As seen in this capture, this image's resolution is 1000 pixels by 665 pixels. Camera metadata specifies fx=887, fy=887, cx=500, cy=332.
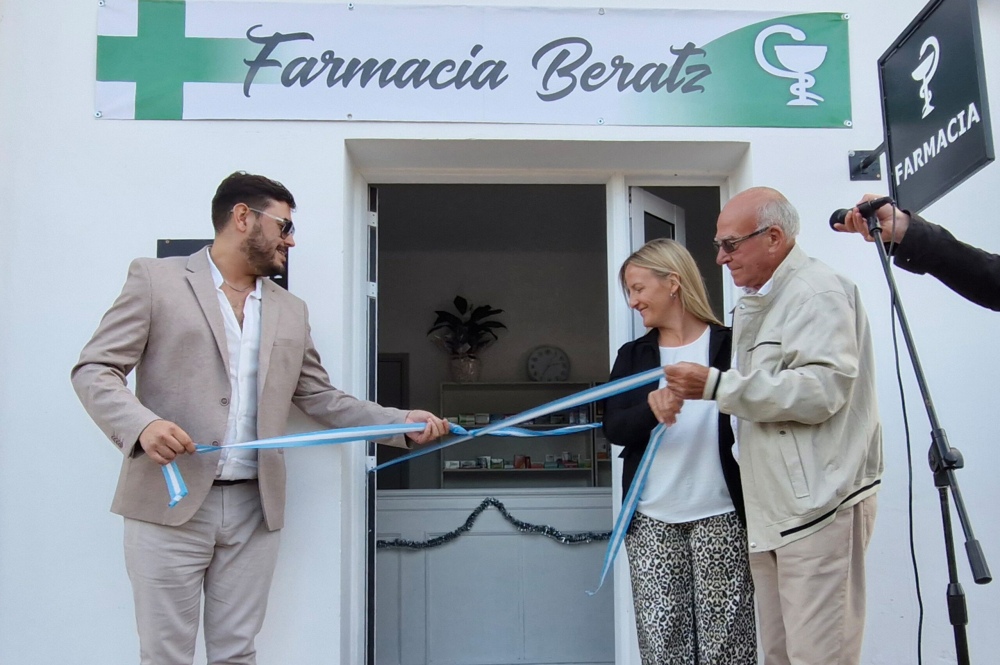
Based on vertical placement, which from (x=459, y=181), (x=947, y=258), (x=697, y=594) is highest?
(x=459, y=181)

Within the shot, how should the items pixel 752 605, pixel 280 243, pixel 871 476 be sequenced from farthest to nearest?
pixel 280 243 → pixel 752 605 → pixel 871 476

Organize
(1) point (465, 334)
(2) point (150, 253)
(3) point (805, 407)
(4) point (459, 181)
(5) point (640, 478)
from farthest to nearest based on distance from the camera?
(1) point (465, 334) → (4) point (459, 181) → (2) point (150, 253) → (5) point (640, 478) → (3) point (805, 407)

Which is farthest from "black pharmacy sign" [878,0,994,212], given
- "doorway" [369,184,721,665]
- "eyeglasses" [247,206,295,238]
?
"doorway" [369,184,721,665]

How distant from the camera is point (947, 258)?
2381 millimetres

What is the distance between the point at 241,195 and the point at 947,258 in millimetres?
2093

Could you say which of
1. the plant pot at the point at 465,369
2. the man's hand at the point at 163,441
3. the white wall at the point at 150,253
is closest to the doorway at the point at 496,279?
the plant pot at the point at 465,369

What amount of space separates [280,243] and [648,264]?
3.91 ft

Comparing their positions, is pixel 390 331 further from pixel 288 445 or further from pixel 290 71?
pixel 288 445

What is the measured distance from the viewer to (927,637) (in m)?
3.26

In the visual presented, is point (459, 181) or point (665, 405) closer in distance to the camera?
point (665, 405)

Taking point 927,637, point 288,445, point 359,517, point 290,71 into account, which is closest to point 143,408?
point 288,445

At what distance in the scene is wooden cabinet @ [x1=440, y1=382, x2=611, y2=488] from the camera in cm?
818

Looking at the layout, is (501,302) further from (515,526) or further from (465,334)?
(515,526)

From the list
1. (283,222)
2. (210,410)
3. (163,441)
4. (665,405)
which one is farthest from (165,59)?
(665,405)
